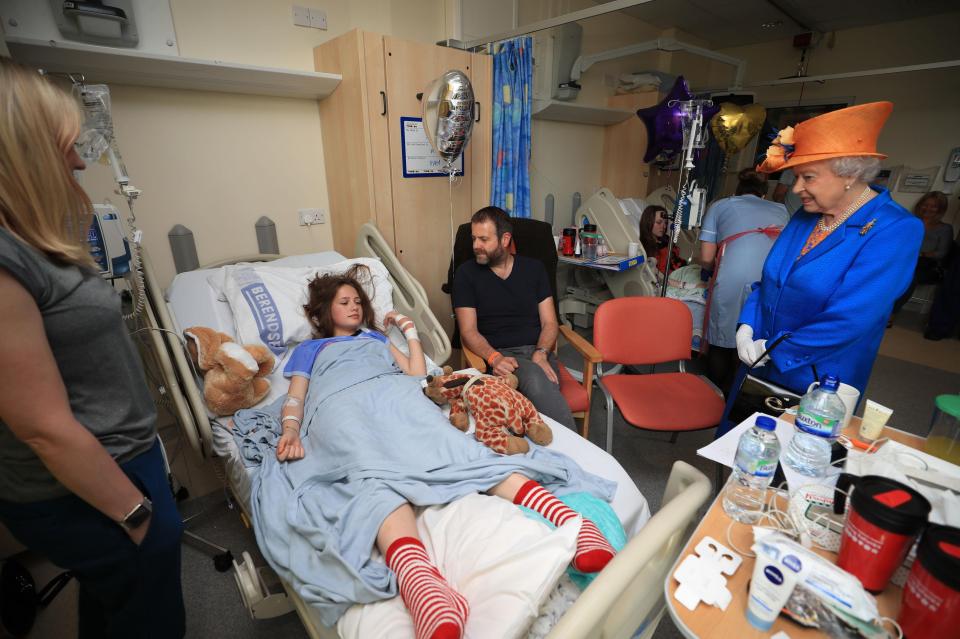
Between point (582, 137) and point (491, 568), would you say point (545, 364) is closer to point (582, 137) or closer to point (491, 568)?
point (491, 568)

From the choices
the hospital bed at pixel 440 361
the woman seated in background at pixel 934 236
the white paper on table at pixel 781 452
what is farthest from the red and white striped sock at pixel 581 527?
the woman seated in background at pixel 934 236

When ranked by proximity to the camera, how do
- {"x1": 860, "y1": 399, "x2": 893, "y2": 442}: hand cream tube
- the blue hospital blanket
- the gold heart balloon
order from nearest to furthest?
the blue hospital blanket, {"x1": 860, "y1": 399, "x2": 893, "y2": 442}: hand cream tube, the gold heart balloon

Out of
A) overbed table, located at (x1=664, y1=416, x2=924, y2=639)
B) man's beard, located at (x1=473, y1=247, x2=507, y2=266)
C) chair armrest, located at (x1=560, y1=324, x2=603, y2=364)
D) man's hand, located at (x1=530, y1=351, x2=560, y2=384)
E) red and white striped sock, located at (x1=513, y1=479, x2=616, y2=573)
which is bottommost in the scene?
man's hand, located at (x1=530, y1=351, x2=560, y2=384)

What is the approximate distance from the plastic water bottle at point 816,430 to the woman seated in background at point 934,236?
437 centimetres

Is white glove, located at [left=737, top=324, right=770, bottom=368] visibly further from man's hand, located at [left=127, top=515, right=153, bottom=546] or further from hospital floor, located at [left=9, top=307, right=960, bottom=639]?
man's hand, located at [left=127, top=515, right=153, bottom=546]

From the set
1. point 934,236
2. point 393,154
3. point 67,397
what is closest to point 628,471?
point 393,154

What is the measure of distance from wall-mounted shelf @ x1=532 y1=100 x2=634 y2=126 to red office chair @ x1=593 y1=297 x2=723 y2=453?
2153 millimetres

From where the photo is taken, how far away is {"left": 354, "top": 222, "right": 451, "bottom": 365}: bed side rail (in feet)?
7.66

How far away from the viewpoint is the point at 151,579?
106 cm

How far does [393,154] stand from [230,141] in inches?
33.8

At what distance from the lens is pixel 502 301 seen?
2443 mm

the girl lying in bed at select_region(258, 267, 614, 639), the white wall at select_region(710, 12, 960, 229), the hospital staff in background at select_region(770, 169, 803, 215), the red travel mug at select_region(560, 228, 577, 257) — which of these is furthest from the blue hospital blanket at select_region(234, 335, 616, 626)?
the white wall at select_region(710, 12, 960, 229)

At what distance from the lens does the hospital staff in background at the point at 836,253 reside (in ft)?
4.96

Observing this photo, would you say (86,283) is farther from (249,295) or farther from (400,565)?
(249,295)
